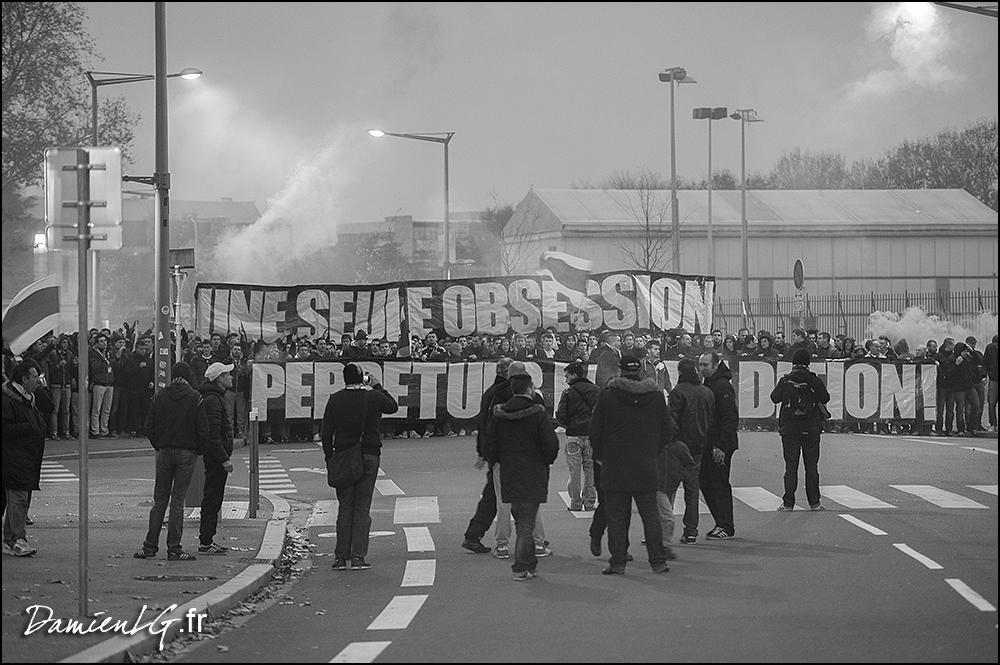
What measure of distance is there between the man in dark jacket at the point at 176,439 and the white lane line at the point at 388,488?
19.1ft

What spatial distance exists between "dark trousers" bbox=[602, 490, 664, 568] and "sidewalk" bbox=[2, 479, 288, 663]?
9.83ft

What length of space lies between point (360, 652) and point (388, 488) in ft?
37.4

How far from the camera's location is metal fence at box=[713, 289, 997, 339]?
156ft

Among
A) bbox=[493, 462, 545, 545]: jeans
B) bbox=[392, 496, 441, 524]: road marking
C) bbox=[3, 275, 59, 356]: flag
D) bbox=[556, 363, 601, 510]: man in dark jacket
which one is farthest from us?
bbox=[3, 275, 59, 356]: flag

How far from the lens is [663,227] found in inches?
2554

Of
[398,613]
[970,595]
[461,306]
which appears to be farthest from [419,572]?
[461,306]

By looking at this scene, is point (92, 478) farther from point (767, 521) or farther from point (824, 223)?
point (824, 223)

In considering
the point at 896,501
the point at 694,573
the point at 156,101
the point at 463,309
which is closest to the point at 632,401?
the point at 694,573

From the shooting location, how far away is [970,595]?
10.8 metres

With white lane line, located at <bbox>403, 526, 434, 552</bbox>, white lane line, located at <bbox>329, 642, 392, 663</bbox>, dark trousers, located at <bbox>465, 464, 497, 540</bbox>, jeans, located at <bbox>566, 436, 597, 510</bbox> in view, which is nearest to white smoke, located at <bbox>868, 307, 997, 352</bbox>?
jeans, located at <bbox>566, 436, 597, 510</bbox>

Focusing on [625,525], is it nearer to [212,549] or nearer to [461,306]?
[212,549]

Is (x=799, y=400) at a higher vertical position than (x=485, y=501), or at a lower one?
higher

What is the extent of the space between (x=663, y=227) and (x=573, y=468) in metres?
48.3
